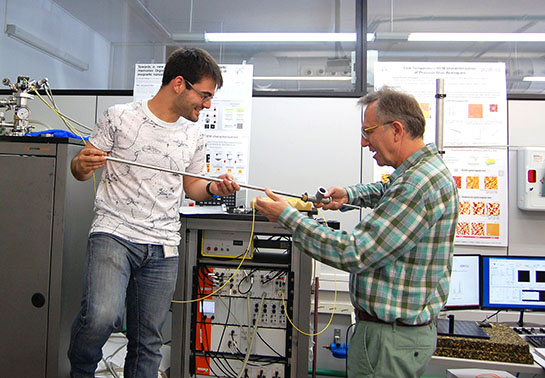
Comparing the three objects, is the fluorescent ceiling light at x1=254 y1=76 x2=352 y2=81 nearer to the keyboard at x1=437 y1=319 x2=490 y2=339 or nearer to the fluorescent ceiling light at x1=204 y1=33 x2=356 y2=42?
the fluorescent ceiling light at x1=204 y1=33 x2=356 y2=42

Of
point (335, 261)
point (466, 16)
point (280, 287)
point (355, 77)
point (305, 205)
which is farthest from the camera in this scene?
point (466, 16)

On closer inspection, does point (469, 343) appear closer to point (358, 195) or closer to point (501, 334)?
point (501, 334)

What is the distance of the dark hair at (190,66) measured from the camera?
1.51m

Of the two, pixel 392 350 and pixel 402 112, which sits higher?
pixel 402 112

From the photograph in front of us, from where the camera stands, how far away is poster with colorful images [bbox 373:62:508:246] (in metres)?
2.37

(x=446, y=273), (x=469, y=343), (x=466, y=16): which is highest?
(x=466, y=16)

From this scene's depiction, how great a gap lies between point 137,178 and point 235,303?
0.86 m

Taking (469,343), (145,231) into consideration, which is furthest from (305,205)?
(469,343)

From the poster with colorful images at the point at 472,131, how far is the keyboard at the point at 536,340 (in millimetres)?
750

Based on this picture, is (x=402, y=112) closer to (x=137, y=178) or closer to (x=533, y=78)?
(x=137, y=178)

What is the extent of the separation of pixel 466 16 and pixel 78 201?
14.1 ft

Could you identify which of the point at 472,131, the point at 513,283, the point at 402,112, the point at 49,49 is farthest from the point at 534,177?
the point at 49,49

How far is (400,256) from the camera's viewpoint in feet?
3.56

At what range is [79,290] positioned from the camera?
6.14ft
